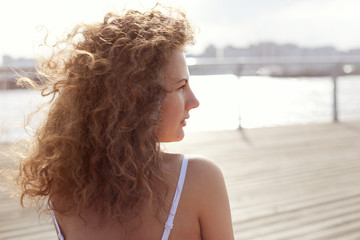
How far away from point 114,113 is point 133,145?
Result: 85 mm

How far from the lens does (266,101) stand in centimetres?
773

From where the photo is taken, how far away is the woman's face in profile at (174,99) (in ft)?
3.58

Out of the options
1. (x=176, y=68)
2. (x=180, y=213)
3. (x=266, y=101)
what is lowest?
(x=266, y=101)

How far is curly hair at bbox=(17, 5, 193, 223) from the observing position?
1.06 metres

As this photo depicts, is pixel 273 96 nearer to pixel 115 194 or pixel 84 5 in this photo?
pixel 84 5

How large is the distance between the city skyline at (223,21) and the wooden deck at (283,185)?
1.11 meters

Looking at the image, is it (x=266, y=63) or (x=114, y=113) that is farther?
(x=266, y=63)

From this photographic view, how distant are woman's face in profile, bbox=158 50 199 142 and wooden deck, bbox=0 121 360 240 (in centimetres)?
170

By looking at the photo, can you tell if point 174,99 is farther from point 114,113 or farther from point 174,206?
point 174,206

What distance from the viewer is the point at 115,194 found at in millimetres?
1086

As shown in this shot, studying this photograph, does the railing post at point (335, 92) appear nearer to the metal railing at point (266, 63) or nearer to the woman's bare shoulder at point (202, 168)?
the metal railing at point (266, 63)

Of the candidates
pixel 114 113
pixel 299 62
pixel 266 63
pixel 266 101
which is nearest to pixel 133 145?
pixel 114 113

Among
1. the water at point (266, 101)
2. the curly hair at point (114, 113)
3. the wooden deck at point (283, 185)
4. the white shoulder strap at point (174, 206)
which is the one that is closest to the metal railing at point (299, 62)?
the water at point (266, 101)

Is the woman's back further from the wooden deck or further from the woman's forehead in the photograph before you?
the wooden deck
